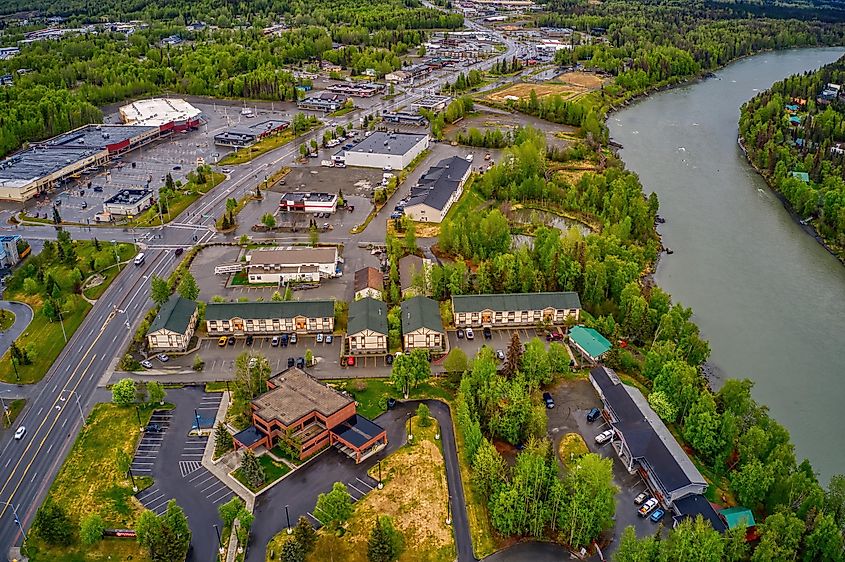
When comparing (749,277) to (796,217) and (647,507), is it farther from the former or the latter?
(647,507)

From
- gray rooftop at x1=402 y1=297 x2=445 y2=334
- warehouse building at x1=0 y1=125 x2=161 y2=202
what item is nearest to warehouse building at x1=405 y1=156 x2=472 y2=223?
gray rooftop at x1=402 y1=297 x2=445 y2=334

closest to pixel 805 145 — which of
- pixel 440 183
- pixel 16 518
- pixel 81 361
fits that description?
pixel 440 183

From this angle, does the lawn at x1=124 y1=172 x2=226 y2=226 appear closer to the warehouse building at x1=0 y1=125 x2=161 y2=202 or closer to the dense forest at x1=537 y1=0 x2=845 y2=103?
the warehouse building at x1=0 y1=125 x2=161 y2=202

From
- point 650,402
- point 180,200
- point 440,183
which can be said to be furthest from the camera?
point 440,183

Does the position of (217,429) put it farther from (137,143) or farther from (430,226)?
(137,143)

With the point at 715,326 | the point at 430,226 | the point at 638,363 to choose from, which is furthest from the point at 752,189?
the point at 638,363
